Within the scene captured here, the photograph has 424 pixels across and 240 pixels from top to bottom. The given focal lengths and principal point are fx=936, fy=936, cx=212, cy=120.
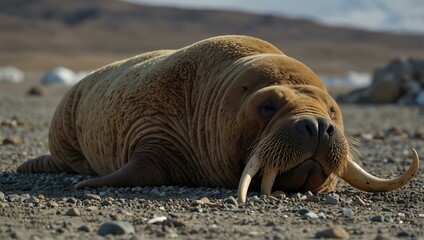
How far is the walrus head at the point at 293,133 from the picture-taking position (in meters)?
6.89

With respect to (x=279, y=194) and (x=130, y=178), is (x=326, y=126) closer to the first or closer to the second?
(x=279, y=194)

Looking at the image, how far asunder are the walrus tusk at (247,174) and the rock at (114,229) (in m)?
1.40

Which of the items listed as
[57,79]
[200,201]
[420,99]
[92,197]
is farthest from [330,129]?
[57,79]

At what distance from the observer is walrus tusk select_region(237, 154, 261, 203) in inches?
264

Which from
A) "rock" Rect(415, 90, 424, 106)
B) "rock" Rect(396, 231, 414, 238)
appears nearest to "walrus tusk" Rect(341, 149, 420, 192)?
"rock" Rect(396, 231, 414, 238)

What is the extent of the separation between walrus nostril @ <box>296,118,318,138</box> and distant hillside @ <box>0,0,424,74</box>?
89704mm

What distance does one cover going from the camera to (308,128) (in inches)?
270

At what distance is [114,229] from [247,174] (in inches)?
69.2

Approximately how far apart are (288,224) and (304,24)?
147m

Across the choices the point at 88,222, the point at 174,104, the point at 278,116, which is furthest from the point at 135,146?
the point at 88,222

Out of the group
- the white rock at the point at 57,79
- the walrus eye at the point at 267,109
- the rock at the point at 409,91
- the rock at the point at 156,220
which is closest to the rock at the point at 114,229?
the rock at the point at 156,220

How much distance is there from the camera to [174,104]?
8.16 meters

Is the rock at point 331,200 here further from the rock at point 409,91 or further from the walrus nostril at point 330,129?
the rock at point 409,91

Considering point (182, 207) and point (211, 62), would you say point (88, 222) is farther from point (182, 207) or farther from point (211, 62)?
point (211, 62)
